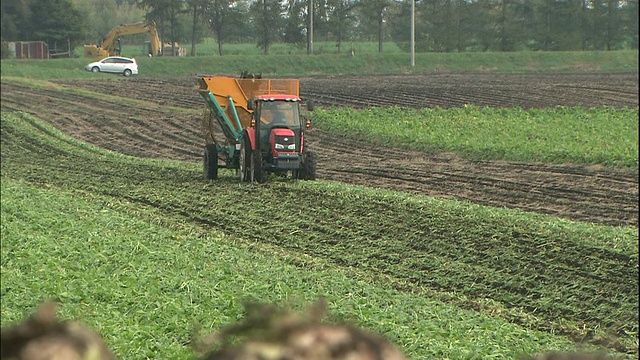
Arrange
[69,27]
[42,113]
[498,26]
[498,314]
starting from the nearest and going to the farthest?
1. [498,314]
2. [42,113]
3. [69,27]
4. [498,26]

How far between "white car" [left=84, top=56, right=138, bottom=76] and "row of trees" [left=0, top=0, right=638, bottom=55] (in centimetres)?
439

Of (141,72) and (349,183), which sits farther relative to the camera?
(141,72)

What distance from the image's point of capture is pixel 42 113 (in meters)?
36.6

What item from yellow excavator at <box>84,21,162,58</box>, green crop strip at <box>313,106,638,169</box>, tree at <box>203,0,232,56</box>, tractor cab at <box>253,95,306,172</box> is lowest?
green crop strip at <box>313,106,638,169</box>

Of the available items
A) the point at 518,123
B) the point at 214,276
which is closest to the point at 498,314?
the point at 214,276

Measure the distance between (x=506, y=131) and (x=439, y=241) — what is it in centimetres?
1703

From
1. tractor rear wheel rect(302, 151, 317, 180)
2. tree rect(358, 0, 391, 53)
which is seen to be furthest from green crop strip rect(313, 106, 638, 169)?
tree rect(358, 0, 391, 53)

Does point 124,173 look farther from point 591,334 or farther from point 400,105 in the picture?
point 400,105

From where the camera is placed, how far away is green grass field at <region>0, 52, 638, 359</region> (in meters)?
9.21

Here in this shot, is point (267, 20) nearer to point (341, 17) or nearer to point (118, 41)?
point (341, 17)

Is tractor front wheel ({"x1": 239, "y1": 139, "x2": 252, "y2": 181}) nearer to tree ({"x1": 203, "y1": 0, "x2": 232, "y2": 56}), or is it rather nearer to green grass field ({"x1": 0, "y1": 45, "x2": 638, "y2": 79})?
green grass field ({"x1": 0, "y1": 45, "x2": 638, "y2": 79})

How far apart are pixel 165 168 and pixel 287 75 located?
3529 centimetres

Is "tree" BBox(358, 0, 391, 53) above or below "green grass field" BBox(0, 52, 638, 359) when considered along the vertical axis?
above

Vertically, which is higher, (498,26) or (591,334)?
(498,26)
